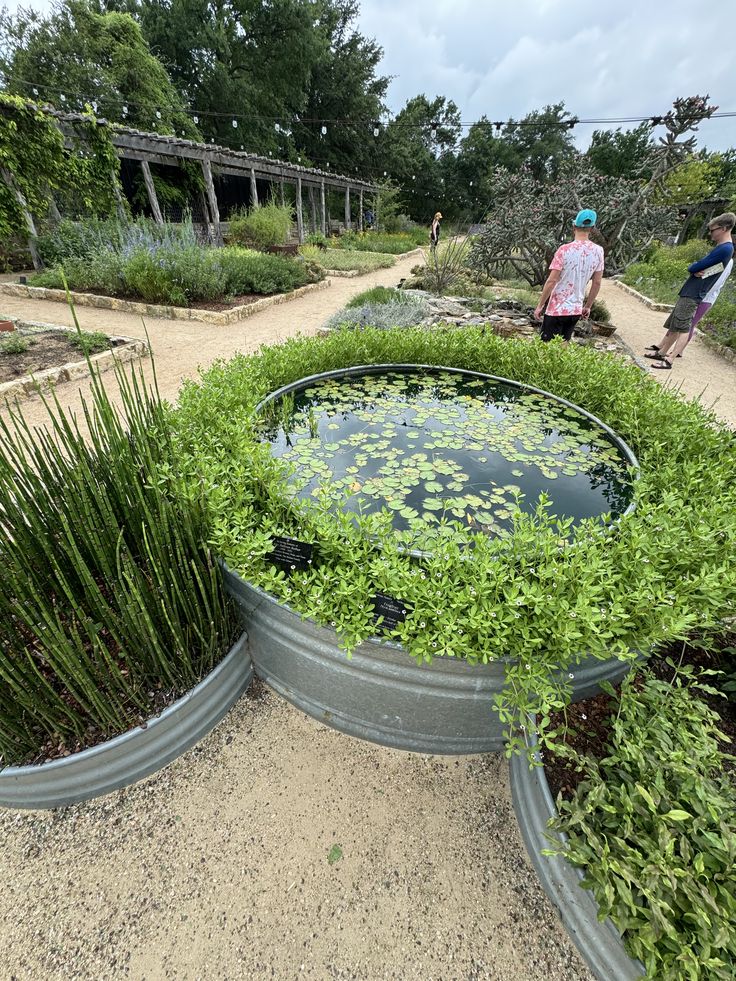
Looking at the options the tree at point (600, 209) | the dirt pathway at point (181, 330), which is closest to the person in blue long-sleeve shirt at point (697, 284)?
the tree at point (600, 209)

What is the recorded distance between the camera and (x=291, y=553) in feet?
4.60

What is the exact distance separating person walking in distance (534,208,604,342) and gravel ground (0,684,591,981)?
12.3 ft

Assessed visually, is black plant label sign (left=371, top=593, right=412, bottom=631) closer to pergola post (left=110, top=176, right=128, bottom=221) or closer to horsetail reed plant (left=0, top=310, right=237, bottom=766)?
horsetail reed plant (left=0, top=310, right=237, bottom=766)

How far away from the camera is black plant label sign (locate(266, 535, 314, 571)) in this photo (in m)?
1.38

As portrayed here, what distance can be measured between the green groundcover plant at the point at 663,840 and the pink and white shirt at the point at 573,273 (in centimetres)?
387

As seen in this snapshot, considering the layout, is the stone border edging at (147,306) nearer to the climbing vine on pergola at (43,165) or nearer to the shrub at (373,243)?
the climbing vine on pergola at (43,165)

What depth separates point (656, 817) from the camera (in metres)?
0.98

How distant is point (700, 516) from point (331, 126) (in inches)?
1279

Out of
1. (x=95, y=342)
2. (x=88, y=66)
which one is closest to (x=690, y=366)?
(x=95, y=342)

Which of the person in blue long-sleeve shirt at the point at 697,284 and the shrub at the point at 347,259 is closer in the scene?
the person in blue long-sleeve shirt at the point at 697,284

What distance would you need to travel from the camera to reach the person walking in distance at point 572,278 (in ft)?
12.7

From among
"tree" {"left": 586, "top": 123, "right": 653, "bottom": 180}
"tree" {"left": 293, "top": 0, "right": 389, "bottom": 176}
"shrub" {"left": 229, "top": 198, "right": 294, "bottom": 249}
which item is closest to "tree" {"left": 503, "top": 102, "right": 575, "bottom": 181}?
"tree" {"left": 586, "top": 123, "right": 653, "bottom": 180}

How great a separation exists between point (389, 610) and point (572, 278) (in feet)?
13.3

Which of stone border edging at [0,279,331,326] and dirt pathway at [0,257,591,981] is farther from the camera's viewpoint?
stone border edging at [0,279,331,326]
